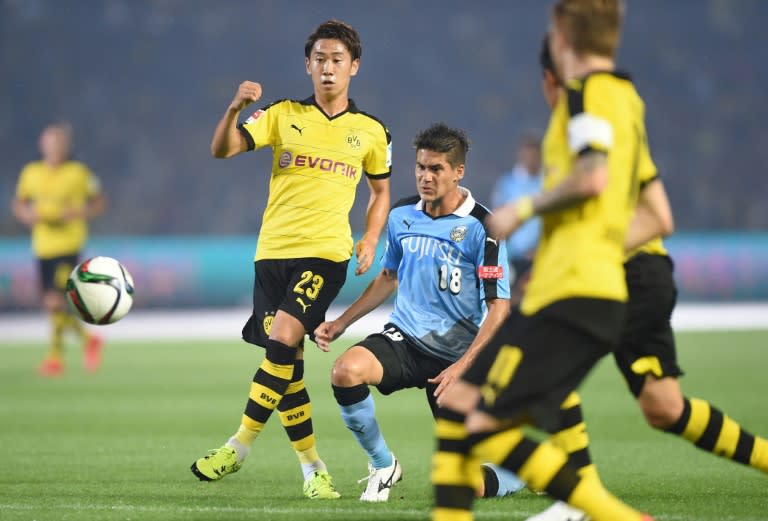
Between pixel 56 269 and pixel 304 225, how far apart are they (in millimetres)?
8819

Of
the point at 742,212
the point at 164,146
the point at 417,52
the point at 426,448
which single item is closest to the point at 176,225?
the point at 164,146

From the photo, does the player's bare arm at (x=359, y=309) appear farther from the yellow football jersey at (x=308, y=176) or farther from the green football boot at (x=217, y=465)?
the green football boot at (x=217, y=465)

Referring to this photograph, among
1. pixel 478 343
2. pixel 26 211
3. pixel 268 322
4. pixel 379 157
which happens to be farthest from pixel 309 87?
pixel 478 343

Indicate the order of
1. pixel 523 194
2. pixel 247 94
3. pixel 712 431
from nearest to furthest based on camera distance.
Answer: pixel 712 431
pixel 247 94
pixel 523 194

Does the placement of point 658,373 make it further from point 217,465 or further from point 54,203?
point 54,203

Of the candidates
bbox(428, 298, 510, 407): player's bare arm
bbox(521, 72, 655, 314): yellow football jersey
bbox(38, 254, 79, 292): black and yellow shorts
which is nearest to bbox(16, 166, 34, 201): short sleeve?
bbox(38, 254, 79, 292): black and yellow shorts

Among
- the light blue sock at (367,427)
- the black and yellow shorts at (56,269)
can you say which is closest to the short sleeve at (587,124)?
the light blue sock at (367,427)

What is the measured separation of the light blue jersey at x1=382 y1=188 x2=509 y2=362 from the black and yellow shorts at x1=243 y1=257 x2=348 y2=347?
0.47 metres

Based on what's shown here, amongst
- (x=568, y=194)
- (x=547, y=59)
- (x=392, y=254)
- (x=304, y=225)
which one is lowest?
(x=392, y=254)

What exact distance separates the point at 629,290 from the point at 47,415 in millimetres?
6922

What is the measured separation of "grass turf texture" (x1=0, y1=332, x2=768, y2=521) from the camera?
19.4ft

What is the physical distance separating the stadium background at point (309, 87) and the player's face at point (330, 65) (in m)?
18.9

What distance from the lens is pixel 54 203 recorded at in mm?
14906

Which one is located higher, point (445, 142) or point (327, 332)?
point (445, 142)
